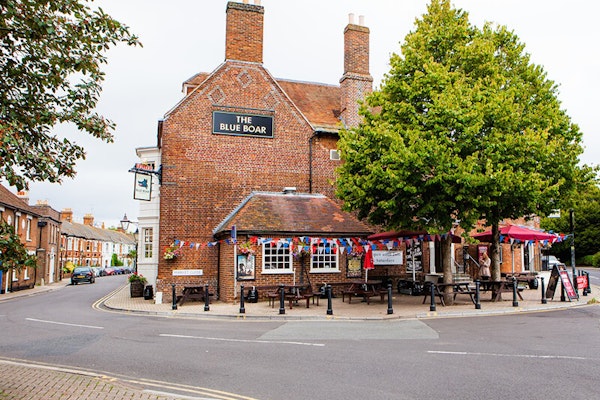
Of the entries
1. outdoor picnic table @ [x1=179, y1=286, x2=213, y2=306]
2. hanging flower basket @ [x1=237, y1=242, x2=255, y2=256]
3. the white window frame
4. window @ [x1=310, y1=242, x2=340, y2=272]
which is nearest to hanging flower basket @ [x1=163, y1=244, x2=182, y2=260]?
outdoor picnic table @ [x1=179, y1=286, x2=213, y2=306]

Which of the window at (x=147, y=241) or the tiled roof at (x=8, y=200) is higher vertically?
the tiled roof at (x=8, y=200)

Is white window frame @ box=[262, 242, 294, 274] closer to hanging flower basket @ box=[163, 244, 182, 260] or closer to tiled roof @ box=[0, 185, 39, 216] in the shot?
hanging flower basket @ box=[163, 244, 182, 260]

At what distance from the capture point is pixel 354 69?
25609 millimetres

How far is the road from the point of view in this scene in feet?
23.5

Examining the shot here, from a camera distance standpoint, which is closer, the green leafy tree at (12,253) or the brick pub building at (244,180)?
the green leafy tree at (12,253)

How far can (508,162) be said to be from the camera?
16.3 meters

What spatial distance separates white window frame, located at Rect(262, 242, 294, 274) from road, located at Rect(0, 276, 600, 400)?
556 centimetres

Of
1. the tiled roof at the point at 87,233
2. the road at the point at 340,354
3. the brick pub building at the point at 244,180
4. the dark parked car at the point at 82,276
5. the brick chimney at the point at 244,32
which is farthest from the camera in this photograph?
the tiled roof at the point at 87,233

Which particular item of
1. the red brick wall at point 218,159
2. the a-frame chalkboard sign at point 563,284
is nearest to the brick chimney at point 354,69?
the red brick wall at point 218,159

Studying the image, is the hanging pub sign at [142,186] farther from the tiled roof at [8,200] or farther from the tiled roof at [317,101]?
the tiled roof at [8,200]

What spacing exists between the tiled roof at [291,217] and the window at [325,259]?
75 cm

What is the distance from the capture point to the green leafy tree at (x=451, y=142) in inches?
618

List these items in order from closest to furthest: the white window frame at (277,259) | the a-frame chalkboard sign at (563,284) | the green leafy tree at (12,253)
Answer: the green leafy tree at (12,253) < the a-frame chalkboard sign at (563,284) < the white window frame at (277,259)

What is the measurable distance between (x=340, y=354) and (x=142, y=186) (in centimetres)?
1438
